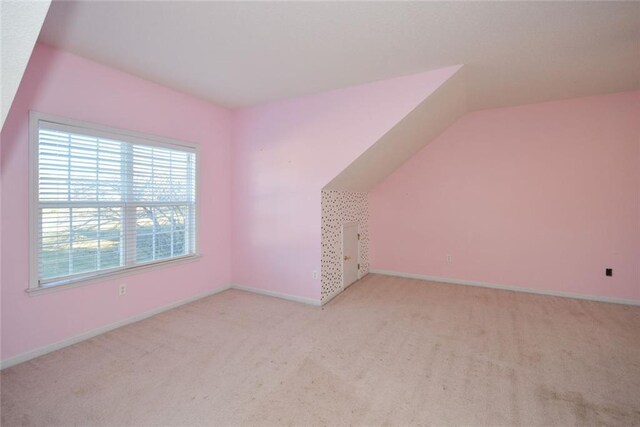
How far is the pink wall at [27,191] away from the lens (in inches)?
86.4

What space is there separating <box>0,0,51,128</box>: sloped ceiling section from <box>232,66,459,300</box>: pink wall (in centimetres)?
272

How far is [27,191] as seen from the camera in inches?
89.2

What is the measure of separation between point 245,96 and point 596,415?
4.22m

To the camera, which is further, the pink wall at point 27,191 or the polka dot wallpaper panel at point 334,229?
the polka dot wallpaper panel at point 334,229

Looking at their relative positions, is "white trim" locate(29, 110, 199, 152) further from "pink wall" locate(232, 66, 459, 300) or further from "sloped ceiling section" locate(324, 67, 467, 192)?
"sloped ceiling section" locate(324, 67, 467, 192)

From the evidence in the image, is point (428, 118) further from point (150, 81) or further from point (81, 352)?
point (81, 352)

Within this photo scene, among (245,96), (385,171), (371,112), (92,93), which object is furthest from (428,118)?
(92,93)

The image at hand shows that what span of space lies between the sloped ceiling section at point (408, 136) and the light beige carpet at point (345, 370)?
179 centimetres

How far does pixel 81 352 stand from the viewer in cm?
239

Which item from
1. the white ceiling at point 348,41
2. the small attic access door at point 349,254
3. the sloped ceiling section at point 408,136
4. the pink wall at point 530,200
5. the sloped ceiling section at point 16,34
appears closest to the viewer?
the sloped ceiling section at point 16,34

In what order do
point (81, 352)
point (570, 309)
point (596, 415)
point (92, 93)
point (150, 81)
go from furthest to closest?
point (570, 309)
point (150, 81)
point (92, 93)
point (81, 352)
point (596, 415)

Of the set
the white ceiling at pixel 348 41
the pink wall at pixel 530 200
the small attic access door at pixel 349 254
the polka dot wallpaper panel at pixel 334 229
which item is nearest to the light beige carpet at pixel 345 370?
the polka dot wallpaper panel at pixel 334 229

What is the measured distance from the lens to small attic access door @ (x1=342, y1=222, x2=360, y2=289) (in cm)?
408

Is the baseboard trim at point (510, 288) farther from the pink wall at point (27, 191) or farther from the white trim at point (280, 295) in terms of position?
the pink wall at point (27, 191)
